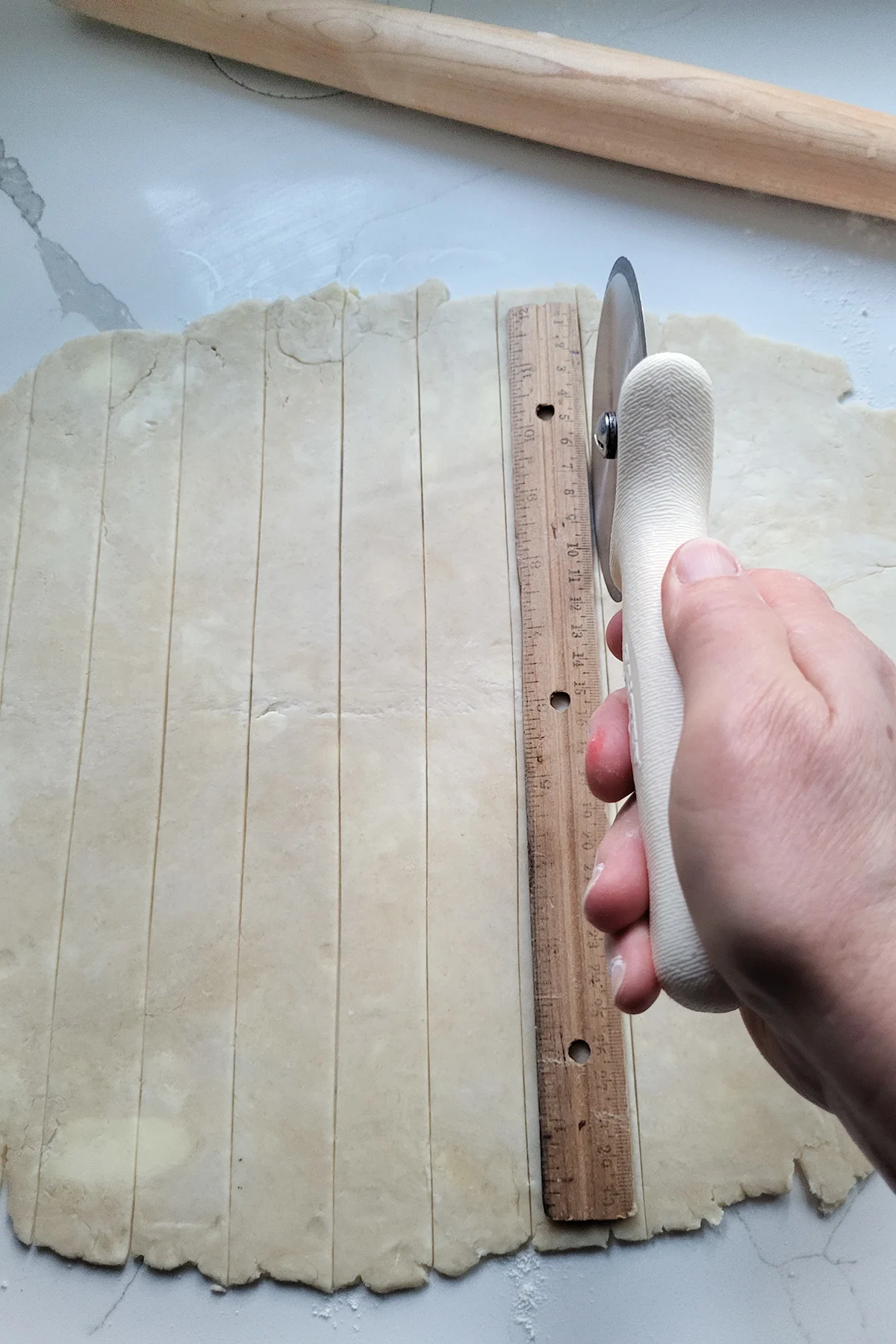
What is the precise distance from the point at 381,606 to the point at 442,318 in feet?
1.73

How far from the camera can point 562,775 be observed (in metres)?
1.41

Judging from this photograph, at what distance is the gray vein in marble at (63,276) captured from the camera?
1.81 meters

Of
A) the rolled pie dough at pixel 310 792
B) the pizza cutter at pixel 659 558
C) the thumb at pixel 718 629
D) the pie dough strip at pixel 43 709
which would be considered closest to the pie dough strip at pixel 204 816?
the rolled pie dough at pixel 310 792

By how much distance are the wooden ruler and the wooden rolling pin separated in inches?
15.9

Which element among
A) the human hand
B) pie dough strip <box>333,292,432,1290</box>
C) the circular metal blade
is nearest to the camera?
the human hand

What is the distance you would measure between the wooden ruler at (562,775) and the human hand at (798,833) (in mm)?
549

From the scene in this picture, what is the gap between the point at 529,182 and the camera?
185 cm

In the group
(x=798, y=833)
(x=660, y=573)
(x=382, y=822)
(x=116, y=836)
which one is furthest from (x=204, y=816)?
(x=798, y=833)

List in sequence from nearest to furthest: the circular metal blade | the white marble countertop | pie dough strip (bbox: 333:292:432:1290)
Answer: the circular metal blade < pie dough strip (bbox: 333:292:432:1290) < the white marble countertop

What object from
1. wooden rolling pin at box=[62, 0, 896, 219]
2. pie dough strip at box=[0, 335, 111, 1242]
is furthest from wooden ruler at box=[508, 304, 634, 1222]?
pie dough strip at box=[0, 335, 111, 1242]

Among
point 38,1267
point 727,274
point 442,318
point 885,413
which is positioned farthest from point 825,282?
point 38,1267

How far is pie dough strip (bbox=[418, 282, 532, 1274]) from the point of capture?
1294mm

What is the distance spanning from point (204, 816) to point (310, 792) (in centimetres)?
16

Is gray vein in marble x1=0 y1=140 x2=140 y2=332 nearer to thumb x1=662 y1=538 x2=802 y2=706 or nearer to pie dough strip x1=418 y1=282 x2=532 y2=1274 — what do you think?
pie dough strip x1=418 y1=282 x2=532 y2=1274
